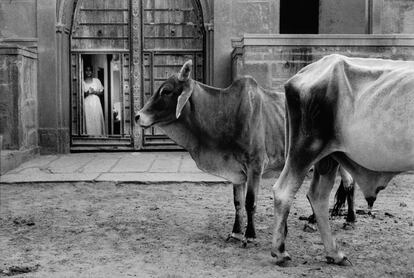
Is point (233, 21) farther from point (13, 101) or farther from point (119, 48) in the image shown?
point (13, 101)

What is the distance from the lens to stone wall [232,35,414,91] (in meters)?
9.34

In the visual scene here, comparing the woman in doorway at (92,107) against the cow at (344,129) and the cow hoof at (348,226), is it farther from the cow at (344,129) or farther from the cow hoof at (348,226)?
the cow at (344,129)

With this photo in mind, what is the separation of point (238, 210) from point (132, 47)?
7039 millimetres

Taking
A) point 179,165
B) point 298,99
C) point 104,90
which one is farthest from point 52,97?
point 298,99

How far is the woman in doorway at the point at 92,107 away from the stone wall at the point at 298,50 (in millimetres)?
3805

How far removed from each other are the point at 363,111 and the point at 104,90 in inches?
340

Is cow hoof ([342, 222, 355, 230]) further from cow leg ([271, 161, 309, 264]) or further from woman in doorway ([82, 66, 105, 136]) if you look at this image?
woman in doorway ([82, 66, 105, 136])

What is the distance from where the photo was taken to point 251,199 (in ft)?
17.0

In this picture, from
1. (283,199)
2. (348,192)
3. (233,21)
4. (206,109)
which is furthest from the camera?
(233,21)

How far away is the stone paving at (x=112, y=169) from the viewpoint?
8648 mm

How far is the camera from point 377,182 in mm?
4277

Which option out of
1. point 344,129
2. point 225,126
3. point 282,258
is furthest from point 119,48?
point 344,129

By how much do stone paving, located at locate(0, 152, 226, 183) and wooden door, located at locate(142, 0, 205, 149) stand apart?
Answer: 1.09 metres

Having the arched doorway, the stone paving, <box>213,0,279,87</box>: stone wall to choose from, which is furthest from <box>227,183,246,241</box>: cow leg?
the arched doorway
